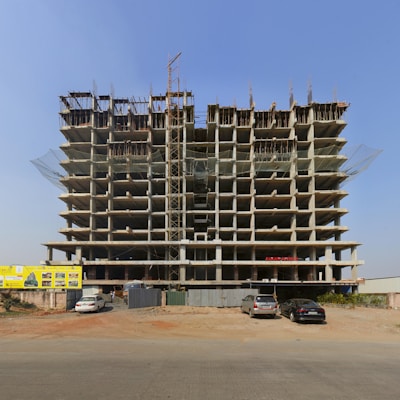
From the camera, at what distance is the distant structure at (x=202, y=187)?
61469 mm

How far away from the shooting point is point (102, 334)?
18.2m

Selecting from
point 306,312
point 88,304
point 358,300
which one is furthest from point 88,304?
point 358,300

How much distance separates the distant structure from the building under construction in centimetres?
19

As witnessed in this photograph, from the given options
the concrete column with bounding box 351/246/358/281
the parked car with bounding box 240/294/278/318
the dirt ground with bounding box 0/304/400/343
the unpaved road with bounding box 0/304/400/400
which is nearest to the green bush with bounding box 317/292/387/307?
the dirt ground with bounding box 0/304/400/343

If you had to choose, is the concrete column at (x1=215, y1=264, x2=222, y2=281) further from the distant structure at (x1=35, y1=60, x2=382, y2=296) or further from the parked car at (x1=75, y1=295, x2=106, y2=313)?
the parked car at (x1=75, y1=295, x2=106, y2=313)

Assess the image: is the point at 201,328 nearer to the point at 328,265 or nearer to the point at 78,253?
the point at 328,265

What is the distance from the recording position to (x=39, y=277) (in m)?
35.5

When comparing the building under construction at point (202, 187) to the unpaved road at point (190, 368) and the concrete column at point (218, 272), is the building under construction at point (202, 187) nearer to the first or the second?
the concrete column at point (218, 272)

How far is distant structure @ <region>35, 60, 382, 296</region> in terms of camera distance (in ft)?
202

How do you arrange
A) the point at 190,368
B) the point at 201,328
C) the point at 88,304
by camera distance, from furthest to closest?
the point at 88,304 → the point at 201,328 → the point at 190,368

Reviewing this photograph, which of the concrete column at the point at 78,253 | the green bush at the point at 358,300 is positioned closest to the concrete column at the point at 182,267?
the concrete column at the point at 78,253

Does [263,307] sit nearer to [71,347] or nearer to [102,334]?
[102,334]

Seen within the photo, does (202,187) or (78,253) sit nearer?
(78,253)

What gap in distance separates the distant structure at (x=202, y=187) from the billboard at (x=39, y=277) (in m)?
23.5
